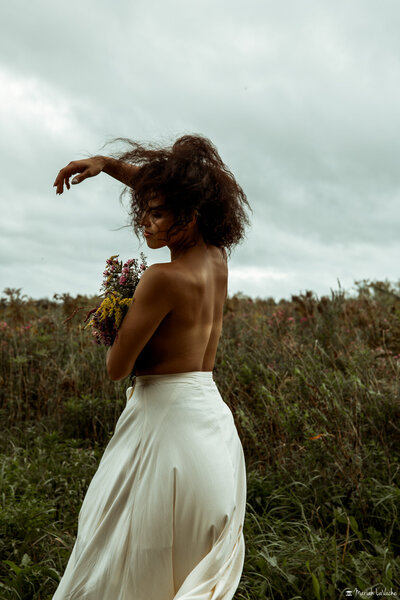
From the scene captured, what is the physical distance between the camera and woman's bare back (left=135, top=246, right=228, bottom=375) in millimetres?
2068

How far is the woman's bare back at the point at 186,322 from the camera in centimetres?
207

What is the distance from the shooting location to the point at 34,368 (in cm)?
657

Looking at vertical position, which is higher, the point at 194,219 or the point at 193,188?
the point at 193,188

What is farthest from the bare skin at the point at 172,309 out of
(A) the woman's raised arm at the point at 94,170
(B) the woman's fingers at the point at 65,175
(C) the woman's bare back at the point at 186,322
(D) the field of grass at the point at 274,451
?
(D) the field of grass at the point at 274,451

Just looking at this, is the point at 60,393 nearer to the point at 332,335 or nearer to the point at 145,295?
the point at 332,335

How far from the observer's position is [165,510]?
2.00m

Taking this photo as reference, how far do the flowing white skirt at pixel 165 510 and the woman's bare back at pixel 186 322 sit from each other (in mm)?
52

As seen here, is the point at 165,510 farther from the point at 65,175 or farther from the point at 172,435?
the point at 65,175

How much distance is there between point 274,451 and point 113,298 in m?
2.43

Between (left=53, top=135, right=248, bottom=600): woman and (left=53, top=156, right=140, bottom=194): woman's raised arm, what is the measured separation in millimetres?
359

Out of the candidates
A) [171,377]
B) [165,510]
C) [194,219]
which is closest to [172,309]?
[171,377]

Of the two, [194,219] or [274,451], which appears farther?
[274,451]

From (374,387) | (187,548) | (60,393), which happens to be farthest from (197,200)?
(60,393)

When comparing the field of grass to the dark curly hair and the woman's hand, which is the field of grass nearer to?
the woman's hand
